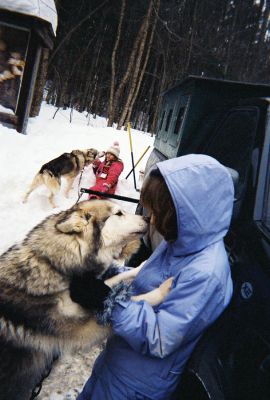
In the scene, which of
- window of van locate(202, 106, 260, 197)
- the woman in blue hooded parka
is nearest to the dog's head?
the woman in blue hooded parka

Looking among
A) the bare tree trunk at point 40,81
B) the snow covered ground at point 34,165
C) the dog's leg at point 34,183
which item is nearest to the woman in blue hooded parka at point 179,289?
the snow covered ground at point 34,165

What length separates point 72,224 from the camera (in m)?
2.10

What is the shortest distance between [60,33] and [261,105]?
72.2 feet

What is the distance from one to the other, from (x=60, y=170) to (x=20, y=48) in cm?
400

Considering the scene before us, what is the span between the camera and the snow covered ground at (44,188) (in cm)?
267

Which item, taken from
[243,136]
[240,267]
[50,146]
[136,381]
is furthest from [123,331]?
[50,146]

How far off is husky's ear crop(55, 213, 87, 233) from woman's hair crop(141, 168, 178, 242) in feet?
2.21

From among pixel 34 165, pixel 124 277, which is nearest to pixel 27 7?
pixel 34 165

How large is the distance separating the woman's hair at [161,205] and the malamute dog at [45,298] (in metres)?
0.70

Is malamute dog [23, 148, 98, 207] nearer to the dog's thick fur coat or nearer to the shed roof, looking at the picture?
the shed roof

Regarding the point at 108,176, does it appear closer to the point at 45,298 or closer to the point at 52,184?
the point at 52,184

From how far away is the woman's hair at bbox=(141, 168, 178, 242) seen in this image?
1488 mm

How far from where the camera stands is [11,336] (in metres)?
1.91

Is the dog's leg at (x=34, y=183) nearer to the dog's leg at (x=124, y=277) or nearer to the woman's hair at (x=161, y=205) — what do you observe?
the dog's leg at (x=124, y=277)
